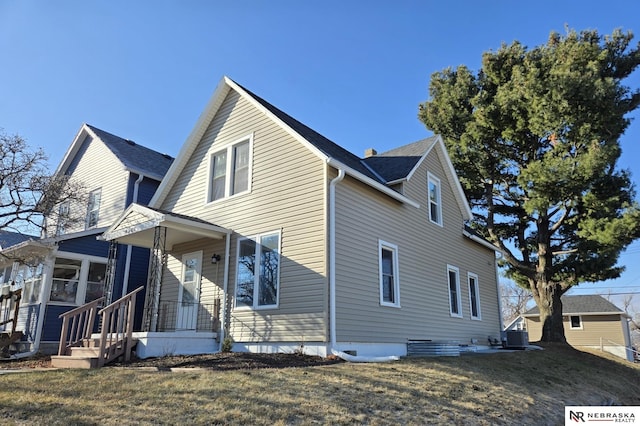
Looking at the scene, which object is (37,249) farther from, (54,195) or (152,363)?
(152,363)

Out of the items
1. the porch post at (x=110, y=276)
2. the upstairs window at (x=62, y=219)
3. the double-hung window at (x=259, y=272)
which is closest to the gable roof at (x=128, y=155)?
the upstairs window at (x=62, y=219)

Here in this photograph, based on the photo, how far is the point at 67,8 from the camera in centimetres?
1116

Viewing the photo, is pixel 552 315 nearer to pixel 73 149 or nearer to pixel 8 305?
pixel 8 305

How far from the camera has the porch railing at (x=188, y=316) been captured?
36.0 ft

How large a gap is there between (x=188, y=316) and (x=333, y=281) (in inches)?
186

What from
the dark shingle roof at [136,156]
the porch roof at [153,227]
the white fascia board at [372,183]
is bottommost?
the porch roof at [153,227]

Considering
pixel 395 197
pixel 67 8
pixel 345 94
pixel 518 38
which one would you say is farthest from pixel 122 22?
pixel 518 38

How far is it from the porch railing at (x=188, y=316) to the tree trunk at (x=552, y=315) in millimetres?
14726

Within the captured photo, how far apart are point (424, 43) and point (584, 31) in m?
8.56

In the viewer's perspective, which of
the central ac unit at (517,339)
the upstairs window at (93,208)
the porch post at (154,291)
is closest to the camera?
the porch post at (154,291)

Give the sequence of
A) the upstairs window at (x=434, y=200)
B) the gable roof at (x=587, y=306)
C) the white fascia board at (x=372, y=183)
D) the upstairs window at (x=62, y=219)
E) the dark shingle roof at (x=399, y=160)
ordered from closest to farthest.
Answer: the white fascia board at (x=372, y=183), the dark shingle roof at (x=399, y=160), the upstairs window at (x=434, y=200), the upstairs window at (x=62, y=219), the gable roof at (x=587, y=306)

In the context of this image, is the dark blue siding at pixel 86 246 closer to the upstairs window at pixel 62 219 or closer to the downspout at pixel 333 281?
the upstairs window at pixel 62 219

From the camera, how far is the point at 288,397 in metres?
5.58

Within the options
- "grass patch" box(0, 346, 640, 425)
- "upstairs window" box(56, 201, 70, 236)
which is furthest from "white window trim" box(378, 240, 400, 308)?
"upstairs window" box(56, 201, 70, 236)
